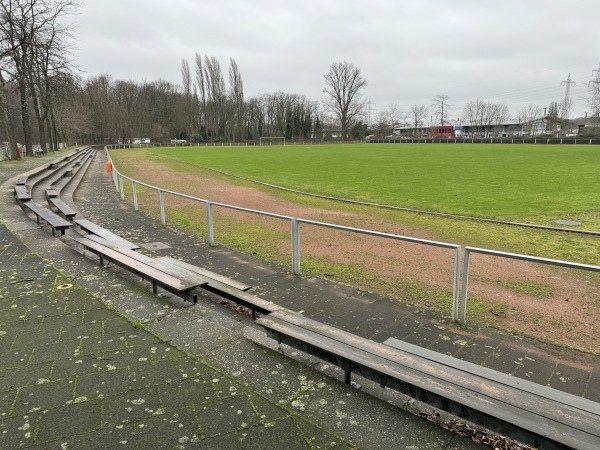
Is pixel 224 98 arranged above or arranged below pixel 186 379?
above

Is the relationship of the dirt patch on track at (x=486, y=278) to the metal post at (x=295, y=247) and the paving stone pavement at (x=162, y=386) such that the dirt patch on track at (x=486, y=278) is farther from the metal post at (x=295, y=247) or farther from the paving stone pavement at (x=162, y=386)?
the paving stone pavement at (x=162, y=386)

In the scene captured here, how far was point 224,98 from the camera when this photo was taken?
9844 cm

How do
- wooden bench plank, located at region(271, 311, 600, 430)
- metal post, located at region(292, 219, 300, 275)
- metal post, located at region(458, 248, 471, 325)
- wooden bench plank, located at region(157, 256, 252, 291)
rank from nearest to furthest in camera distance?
wooden bench plank, located at region(271, 311, 600, 430) < metal post, located at region(458, 248, 471, 325) < wooden bench plank, located at region(157, 256, 252, 291) < metal post, located at region(292, 219, 300, 275)

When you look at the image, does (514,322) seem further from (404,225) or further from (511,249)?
(404,225)

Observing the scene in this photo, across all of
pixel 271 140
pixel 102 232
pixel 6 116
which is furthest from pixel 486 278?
pixel 271 140

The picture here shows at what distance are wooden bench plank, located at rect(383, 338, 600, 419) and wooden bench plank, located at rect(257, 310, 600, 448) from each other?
11 cm

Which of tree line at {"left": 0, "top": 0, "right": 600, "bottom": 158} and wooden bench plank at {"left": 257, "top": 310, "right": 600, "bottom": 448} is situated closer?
wooden bench plank at {"left": 257, "top": 310, "right": 600, "bottom": 448}

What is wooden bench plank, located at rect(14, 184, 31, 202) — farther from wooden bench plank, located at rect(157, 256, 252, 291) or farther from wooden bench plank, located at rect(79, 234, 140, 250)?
wooden bench plank, located at rect(157, 256, 252, 291)

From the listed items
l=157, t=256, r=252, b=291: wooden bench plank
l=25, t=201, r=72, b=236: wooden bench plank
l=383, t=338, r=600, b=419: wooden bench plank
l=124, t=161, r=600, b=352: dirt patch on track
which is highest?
l=25, t=201, r=72, b=236: wooden bench plank

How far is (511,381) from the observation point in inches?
114

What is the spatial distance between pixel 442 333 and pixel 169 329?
2844 millimetres

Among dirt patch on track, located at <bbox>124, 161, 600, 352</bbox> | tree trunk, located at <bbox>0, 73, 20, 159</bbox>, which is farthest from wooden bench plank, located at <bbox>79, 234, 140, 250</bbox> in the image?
tree trunk, located at <bbox>0, 73, 20, 159</bbox>

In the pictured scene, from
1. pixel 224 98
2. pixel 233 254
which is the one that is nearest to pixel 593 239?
pixel 233 254

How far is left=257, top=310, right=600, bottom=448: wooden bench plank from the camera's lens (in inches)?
93.3
